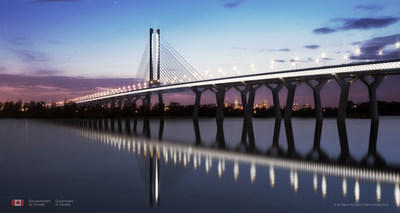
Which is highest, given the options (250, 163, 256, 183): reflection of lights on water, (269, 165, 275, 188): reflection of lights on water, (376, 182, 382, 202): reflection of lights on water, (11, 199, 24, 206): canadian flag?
(11, 199, 24, 206): canadian flag

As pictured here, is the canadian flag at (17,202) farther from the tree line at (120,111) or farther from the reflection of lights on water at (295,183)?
the tree line at (120,111)

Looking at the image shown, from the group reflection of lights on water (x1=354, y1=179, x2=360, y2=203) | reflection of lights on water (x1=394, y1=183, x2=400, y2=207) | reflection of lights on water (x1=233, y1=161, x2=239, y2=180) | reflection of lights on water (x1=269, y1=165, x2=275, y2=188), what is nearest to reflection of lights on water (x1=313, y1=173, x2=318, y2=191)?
reflection of lights on water (x1=354, y1=179, x2=360, y2=203)

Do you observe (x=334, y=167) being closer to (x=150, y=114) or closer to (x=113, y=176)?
(x=113, y=176)

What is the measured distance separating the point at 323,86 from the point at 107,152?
49907 mm

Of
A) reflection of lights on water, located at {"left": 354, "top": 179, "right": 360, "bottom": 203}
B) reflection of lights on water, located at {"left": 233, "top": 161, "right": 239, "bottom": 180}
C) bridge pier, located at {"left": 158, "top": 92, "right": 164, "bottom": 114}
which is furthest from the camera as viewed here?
bridge pier, located at {"left": 158, "top": 92, "right": 164, "bottom": 114}

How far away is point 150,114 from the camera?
104 m

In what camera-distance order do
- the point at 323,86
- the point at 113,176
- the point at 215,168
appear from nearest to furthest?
the point at 113,176 → the point at 215,168 → the point at 323,86

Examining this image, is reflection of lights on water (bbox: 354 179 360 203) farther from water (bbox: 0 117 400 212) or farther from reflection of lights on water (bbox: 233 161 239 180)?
reflection of lights on water (bbox: 233 161 239 180)

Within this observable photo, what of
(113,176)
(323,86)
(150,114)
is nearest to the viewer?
(113,176)

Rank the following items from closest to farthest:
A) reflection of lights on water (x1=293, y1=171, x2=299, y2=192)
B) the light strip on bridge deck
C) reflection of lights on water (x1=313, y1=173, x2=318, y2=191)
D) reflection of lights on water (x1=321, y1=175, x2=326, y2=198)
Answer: reflection of lights on water (x1=321, y1=175, x2=326, y2=198), reflection of lights on water (x1=293, y1=171, x2=299, y2=192), reflection of lights on water (x1=313, y1=173, x2=318, y2=191), the light strip on bridge deck

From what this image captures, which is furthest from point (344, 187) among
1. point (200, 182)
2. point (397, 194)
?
point (200, 182)

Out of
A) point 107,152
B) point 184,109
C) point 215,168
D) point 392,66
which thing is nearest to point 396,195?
point 215,168

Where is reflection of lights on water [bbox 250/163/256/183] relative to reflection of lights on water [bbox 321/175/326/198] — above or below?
below

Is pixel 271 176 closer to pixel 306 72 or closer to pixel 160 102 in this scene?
pixel 306 72
